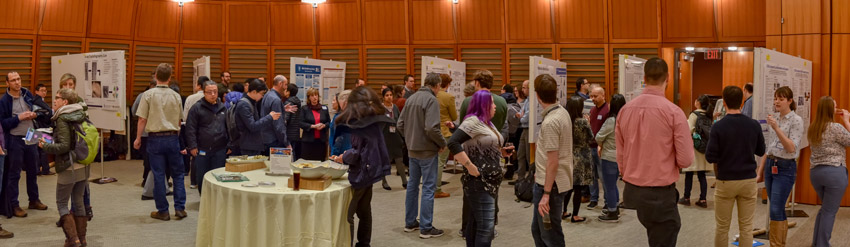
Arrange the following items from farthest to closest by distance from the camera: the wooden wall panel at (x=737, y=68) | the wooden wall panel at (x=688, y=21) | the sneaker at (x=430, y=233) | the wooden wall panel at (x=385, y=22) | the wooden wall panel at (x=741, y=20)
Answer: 1. the wooden wall panel at (x=737, y=68)
2. the wooden wall panel at (x=385, y=22)
3. the wooden wall panel at (x=688, y=21)
4. the wooden wall panel at (x=741, y=20)
5. the sneaker at (x=430, y=233)

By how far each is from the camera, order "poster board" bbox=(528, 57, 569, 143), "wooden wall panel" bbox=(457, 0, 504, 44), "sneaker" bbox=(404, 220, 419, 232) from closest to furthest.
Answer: "sneaker" bbox=(404, 220, 419, 232) < "poster board" bbox=(528, 57, 569, 143) < "wooden wall panel" bbox=(457, 0, 504, 44)

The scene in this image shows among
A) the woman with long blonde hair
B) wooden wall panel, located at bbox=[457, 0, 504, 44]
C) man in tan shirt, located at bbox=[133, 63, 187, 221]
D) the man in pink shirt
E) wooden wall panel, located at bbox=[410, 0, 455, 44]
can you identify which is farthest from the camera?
wooden wall panel, located at bbox=[410, 0, 455, 44]

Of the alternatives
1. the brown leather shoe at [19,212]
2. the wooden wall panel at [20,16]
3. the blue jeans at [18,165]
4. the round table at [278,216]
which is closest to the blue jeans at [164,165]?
the brown leather shoe at [19,212]

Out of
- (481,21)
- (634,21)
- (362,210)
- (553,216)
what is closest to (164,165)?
(362,210)

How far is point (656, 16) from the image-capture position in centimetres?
1037

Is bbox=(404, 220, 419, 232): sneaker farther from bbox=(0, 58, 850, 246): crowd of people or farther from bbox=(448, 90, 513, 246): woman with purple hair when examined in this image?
bbox=(448, 90, 513, 246): woman with purple hair

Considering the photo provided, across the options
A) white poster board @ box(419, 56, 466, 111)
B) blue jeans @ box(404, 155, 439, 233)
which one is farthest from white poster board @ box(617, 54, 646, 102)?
blue jeans @ box(404, 155, 439, 233)

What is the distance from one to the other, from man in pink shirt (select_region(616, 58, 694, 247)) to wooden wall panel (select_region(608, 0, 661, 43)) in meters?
7.21

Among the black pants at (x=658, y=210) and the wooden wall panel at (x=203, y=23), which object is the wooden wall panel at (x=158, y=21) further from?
the black pants at (x=658, y=210)

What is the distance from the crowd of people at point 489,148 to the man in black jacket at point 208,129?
0.04ft

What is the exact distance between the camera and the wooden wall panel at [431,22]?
11.4m

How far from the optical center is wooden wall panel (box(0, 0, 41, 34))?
9836 millimetres

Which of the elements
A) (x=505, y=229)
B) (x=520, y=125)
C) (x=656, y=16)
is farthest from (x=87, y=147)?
(x=656, y=16)

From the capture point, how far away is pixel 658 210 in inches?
141
